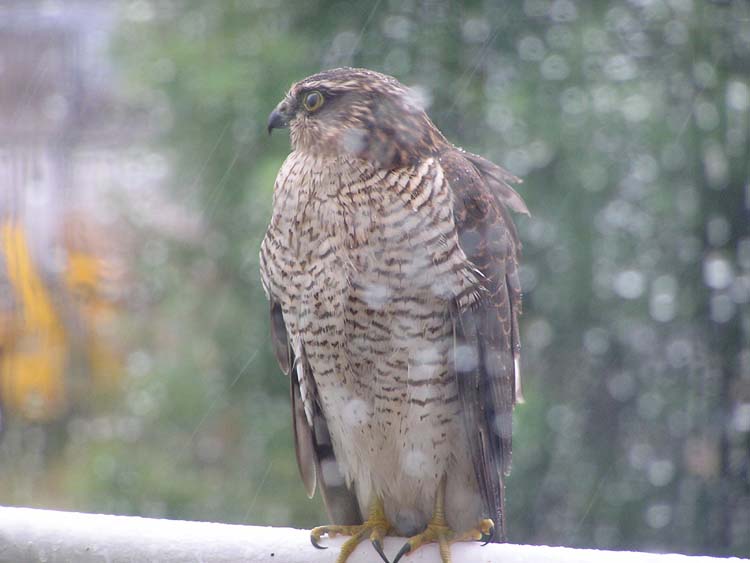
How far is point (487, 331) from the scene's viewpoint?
1.55 meters

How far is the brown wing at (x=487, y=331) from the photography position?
1.52 meters

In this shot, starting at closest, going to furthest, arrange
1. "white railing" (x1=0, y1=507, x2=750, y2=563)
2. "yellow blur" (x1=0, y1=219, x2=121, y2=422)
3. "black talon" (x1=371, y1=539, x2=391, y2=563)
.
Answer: "white railing" (x1=0, y1=507, x2=750, y2=563) → "black talon" (x1=371, y1=539, x2=391, y2=563) → "yellow blur" (x1=0, y1=219, x2=121, y2=422)

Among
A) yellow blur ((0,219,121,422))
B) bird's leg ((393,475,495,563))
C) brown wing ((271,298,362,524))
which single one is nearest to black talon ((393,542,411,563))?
bird's leg ((393,475,495,563))

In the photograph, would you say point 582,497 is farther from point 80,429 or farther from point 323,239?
point 80,429

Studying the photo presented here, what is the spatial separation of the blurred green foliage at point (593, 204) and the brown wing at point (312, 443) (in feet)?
2.23

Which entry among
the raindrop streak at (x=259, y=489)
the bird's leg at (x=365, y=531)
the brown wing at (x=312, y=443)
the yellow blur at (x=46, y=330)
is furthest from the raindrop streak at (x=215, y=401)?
the bird's leg at (x=365, y=531)

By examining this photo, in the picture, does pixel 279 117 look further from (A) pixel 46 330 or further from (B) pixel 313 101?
(A) pixel 46 330

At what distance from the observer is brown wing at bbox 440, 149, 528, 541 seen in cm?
152

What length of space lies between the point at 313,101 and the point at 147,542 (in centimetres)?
80

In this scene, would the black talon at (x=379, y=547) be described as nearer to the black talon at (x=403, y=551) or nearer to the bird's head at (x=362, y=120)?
the black talon at (x=403, y=551)

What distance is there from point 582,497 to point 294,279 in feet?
4.41

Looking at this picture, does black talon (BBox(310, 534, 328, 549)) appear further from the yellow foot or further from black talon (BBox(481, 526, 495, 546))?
black talon (BBox(481, 526, 495, 546))

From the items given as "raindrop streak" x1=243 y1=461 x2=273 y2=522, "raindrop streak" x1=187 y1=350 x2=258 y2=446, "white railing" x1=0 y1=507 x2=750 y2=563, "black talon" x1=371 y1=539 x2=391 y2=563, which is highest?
"white railing" x1=0 y1=507 x2=750 y2=563

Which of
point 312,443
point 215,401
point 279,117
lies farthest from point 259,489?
point 279,117
